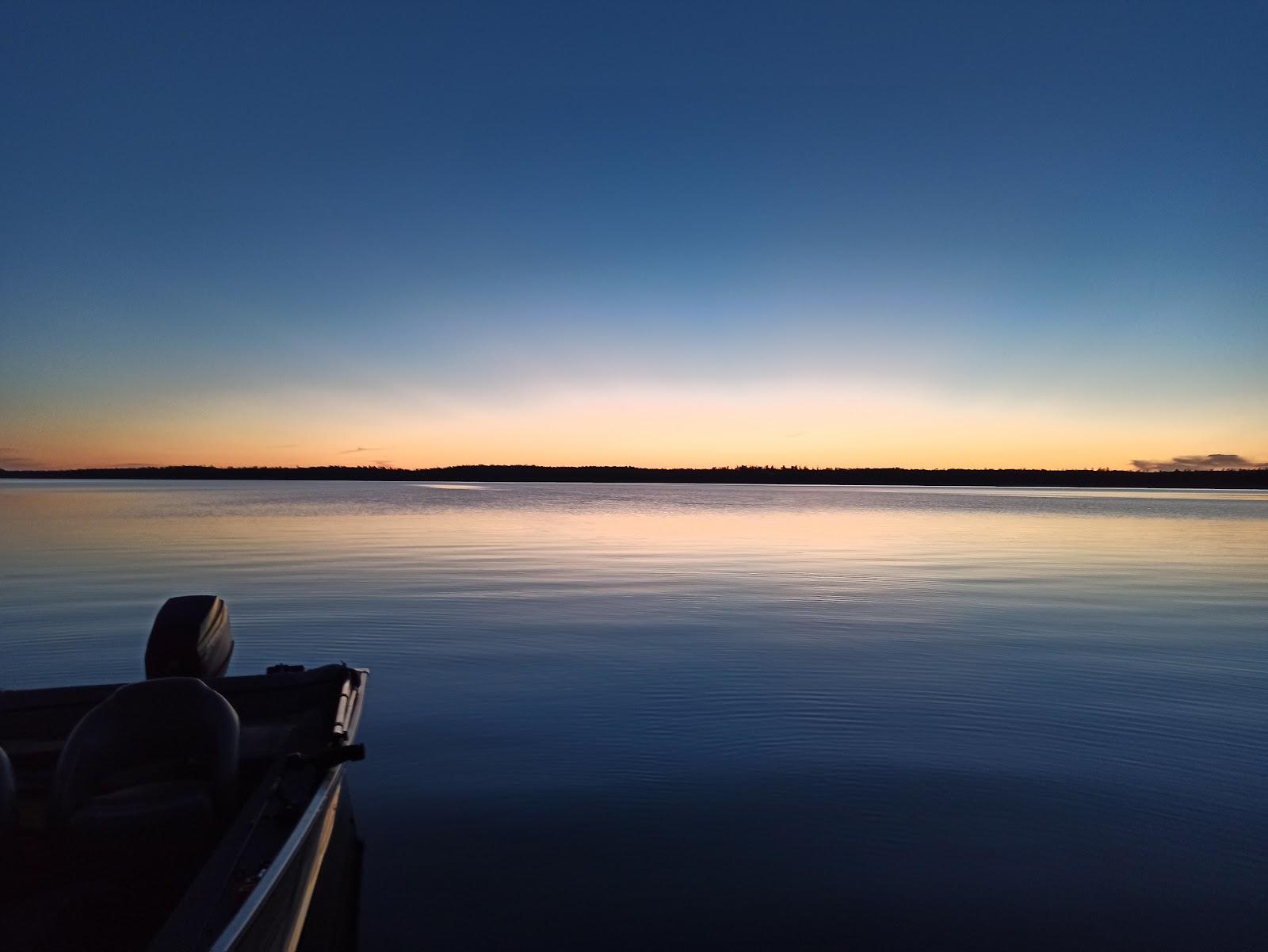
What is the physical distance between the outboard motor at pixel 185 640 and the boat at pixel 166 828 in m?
1.33

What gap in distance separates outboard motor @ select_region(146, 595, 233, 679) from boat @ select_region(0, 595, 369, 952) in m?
1.33

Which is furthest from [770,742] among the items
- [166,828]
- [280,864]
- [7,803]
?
[7,803]

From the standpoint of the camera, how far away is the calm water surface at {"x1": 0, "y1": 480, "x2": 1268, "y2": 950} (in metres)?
5.23

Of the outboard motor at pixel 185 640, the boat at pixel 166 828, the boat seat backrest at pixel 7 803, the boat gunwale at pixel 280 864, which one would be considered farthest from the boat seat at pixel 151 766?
the outboard motor at pixel 185 640

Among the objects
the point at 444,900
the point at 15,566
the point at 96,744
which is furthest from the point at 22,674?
the point at 15,566

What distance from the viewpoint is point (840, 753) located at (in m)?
7.96

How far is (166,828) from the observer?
478 cm

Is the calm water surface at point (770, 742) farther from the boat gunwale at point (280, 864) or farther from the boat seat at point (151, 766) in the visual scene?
the boat seat at point (151, 766)

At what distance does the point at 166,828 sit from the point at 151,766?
0.43 metres

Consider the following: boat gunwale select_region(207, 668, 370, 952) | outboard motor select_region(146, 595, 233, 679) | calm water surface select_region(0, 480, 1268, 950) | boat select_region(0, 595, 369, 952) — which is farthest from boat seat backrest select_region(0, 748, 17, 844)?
outboard motor select_region(146, 595, 233, 679)

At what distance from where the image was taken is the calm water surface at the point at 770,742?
5227mm

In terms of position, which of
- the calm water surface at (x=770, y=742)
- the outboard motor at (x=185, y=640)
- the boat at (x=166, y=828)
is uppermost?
the outboard motor at (x=185, y=640)

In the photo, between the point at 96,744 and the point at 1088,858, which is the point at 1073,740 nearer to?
the point at 1088,858

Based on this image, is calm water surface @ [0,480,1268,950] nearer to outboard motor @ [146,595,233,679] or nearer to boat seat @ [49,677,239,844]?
boat seat @ [49,677,239,844]
